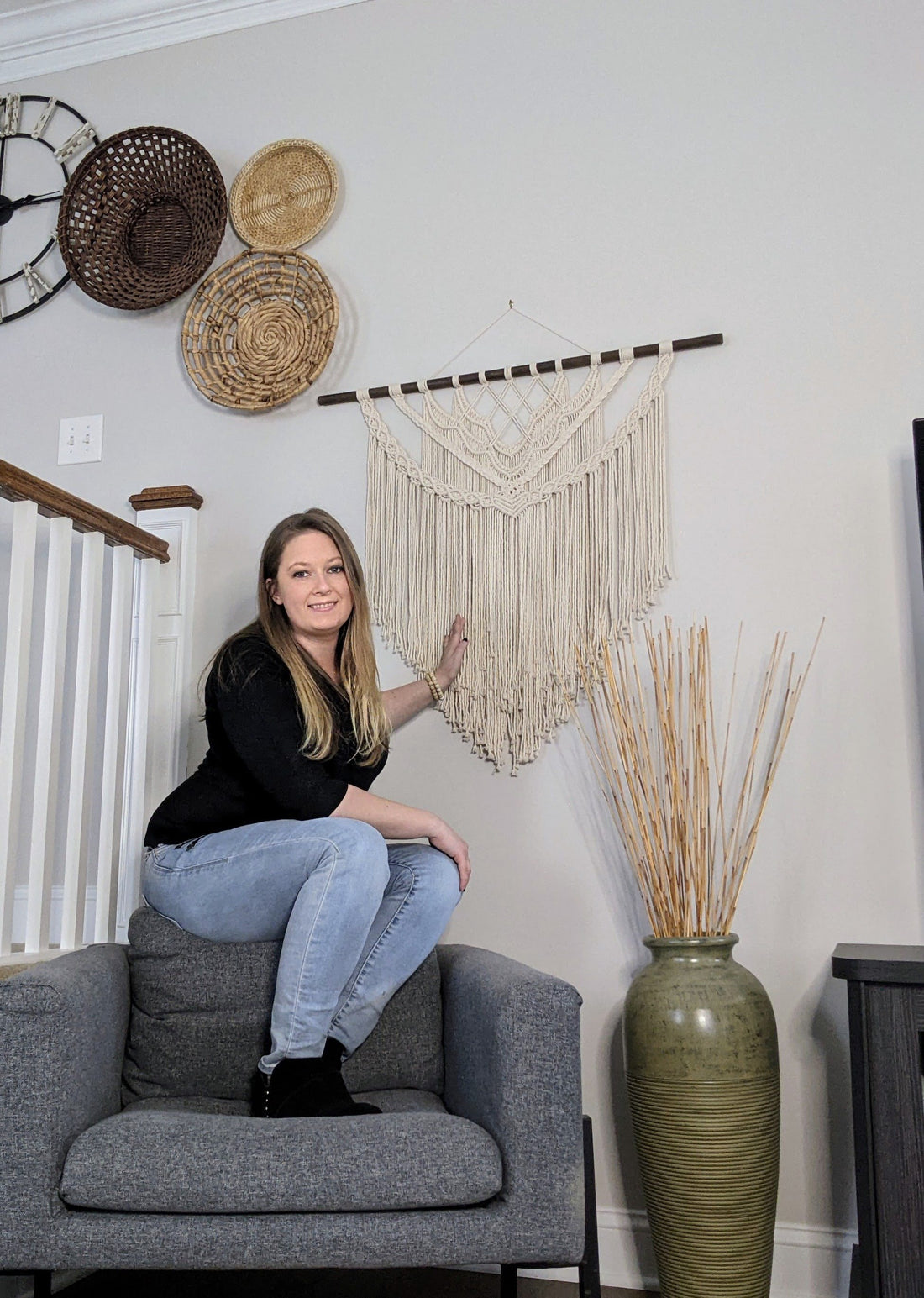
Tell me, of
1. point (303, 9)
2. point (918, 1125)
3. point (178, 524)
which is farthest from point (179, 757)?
point (303, 9)

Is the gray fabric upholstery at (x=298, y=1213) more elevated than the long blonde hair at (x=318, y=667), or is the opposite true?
the long blonde hair at (x=318, y=667)

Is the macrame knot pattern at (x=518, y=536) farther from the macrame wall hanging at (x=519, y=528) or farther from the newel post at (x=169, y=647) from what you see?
the newel post at (x=169, y=647)

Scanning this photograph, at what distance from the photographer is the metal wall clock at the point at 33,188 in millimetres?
2740

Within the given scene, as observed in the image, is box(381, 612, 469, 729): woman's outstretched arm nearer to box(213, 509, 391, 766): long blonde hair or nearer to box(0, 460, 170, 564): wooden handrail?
box(213, 509, 391, 766): long blonde hair

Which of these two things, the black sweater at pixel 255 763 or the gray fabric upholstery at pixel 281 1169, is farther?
the black sweater at pixel 255 763

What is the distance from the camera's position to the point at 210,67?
270 centimetres

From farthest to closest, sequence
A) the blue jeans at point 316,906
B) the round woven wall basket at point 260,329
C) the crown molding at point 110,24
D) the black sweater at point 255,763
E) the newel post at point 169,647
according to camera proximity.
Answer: the crown molding at point 110,24, the round woven wall basket at point 260,329, the newel post at point 169,647, the black sweater at point 255,763, the blue jeans at point 316,906

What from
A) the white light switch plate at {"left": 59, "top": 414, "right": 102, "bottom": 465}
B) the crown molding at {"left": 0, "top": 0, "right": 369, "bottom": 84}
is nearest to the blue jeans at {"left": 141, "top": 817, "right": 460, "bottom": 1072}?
the white light switch plate at {"left": 59, "top": 414, "right": 102, "bottom": 465}

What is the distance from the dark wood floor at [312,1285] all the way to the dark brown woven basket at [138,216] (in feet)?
6.68

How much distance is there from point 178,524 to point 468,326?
2.57 feet

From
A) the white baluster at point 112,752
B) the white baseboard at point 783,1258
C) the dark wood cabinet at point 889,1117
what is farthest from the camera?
the white baluster at point 112,752

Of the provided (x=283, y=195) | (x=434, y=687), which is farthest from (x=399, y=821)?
(x=283, y=195)

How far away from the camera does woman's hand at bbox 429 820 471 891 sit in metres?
1.86

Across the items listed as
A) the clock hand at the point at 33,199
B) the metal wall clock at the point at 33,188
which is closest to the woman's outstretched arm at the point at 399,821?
the metal wall clock at the point at 33,188
